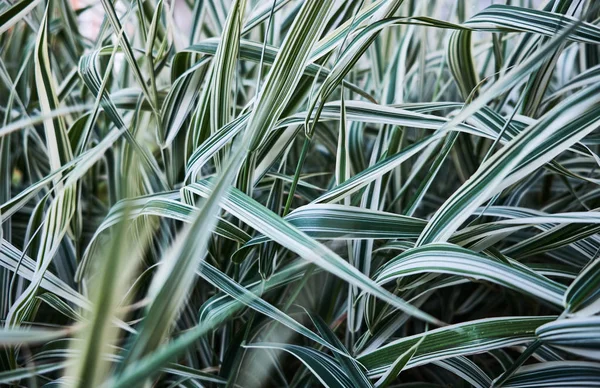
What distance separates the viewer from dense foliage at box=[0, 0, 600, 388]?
0.84 feet

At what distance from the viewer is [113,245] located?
165mm

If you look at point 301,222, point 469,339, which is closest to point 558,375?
point 469,339

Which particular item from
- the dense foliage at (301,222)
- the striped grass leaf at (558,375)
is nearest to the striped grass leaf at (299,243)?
the dense foliage at (301,222)

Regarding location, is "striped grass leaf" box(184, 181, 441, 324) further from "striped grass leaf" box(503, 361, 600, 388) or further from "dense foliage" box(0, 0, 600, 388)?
"striped grass leaf" box(503, 361, 600, 388)

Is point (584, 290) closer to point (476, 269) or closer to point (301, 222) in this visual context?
point (476, 269)

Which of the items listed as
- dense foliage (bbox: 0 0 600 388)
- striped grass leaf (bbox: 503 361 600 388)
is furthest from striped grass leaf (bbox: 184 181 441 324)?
striped grass leaf (bbox: 503 361 600 388)

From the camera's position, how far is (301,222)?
12.9 inches

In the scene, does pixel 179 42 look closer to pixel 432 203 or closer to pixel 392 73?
pixel 392 73

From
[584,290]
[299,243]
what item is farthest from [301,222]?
[584,290]

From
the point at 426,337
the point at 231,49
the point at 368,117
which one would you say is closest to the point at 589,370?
the point at 426,337

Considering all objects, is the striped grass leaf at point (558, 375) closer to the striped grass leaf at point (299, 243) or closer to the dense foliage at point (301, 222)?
the dense foliage at point (301, 222)

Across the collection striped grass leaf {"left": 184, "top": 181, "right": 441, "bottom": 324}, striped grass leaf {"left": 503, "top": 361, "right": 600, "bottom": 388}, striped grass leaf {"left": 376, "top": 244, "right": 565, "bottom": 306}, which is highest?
striped grass leaf {"left": 376, "top": 244, "right": 565, "bottom": 306}

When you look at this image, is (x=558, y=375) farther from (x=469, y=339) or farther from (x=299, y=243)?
(x=299, y=243)

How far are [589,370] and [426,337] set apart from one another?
0.35ft
